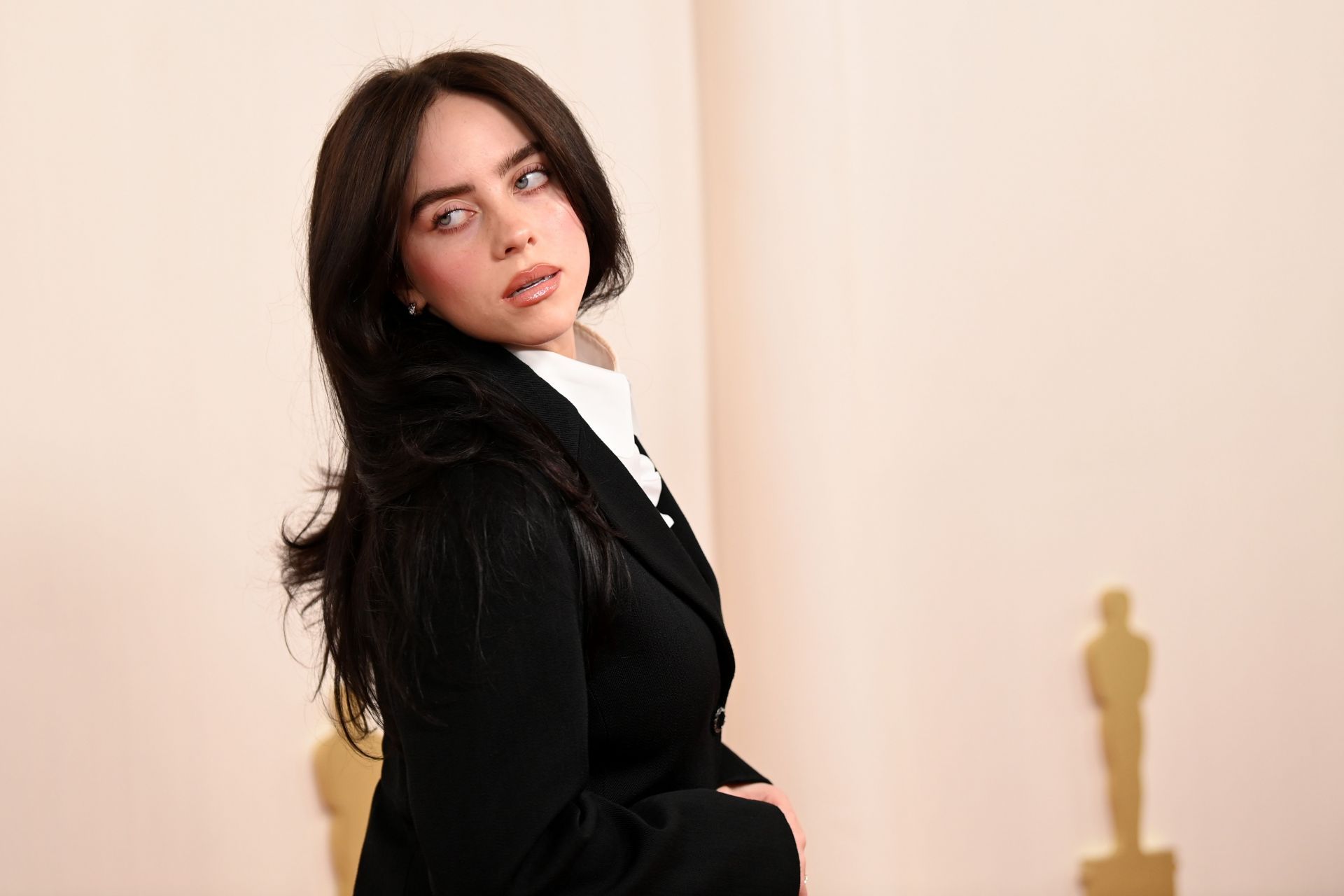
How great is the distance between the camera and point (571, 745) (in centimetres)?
109

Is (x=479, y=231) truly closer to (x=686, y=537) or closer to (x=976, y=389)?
(x=686, y=537)

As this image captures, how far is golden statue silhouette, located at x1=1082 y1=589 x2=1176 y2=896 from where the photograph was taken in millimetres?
2758

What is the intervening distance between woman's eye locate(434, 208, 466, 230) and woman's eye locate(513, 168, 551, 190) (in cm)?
8

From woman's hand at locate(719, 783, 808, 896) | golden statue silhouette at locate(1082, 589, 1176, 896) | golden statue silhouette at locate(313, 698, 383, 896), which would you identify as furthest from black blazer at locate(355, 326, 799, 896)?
golden statue silhouette at locate(1082, 589, 1176, 896)

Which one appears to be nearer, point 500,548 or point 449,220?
point 500,548

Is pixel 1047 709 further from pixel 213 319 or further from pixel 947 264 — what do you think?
pixel 213 319

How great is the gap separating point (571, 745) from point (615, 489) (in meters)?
0.33

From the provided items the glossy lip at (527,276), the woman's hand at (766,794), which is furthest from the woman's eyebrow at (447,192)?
the woman's hand at (766,794)

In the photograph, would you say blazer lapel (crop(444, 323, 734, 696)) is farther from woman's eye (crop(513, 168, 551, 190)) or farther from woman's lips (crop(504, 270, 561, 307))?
woman's eye (crop(513, 168, 551, 190))

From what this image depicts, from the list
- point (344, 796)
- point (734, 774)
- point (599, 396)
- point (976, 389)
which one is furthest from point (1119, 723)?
point (599, 396)

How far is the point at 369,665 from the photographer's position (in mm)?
1361

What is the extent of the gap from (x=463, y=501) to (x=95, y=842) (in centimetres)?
143

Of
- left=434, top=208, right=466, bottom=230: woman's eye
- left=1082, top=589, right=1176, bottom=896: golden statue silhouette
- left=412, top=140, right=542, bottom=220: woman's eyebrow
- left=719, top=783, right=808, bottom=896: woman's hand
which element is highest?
left=412, top=140, right=542, bottom=220: woman's eyebrow

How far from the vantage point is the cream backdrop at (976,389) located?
8.43 feet
